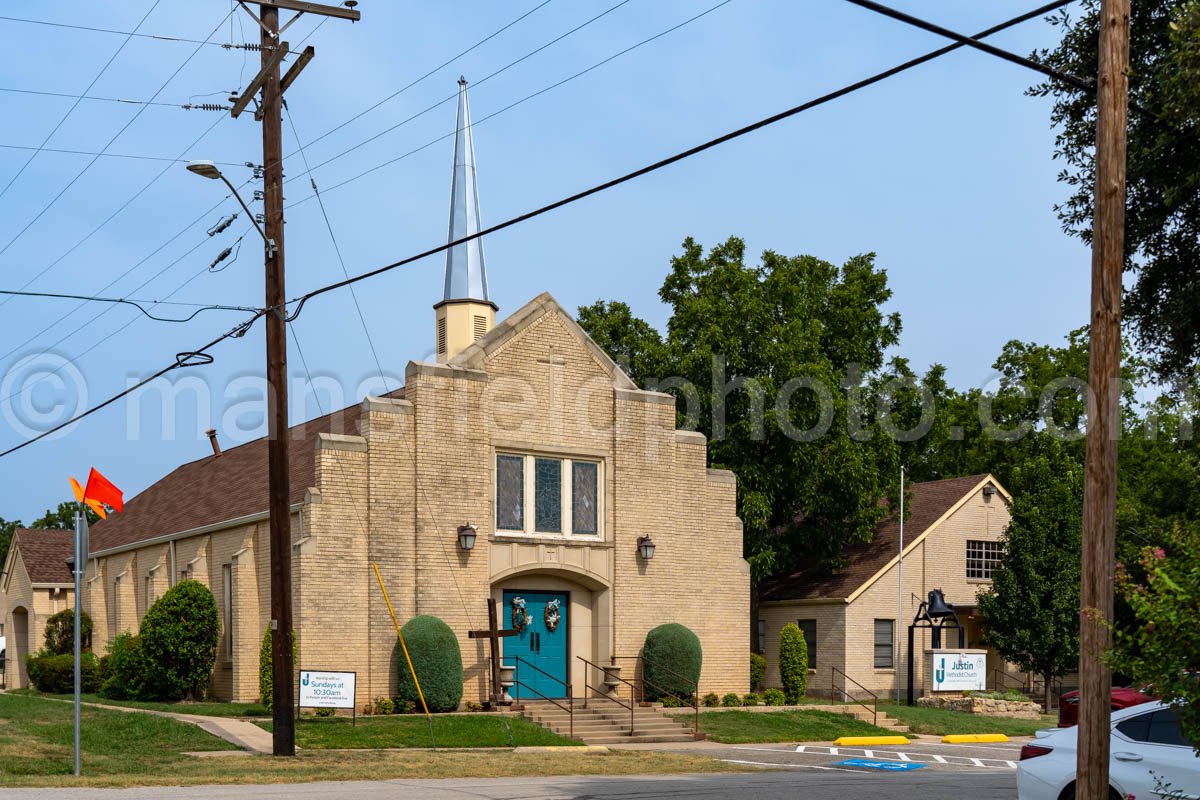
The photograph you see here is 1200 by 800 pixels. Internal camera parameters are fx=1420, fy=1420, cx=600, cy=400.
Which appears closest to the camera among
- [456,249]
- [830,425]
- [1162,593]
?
[1162,593]

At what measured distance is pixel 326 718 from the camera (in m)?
27.8

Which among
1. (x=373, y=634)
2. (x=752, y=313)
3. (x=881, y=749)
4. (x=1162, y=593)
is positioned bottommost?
(x=881, y=749)

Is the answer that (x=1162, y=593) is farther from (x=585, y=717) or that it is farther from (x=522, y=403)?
(x=522, y=403)

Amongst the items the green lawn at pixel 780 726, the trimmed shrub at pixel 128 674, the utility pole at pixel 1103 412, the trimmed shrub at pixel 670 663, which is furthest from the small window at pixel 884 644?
the utility pole at pixel 1103 412

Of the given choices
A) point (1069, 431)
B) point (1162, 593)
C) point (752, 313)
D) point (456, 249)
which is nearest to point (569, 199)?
point (1162, 593)

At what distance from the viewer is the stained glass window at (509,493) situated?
104 feet

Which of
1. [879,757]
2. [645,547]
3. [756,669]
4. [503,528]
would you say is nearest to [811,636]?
[756,669]

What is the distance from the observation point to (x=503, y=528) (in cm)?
3162

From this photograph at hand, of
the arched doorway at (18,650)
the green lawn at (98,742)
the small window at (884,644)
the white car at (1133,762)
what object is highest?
the white car at (1133,762)

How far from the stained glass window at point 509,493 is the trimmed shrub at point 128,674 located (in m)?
8.84

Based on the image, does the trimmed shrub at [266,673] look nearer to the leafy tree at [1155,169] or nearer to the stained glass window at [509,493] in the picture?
the stained glass window at [509,493]

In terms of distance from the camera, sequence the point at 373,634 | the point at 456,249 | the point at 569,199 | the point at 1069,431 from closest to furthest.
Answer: the point at 569,199 → the point at 373,634 → the point at 456,249 → the point at 1069,431

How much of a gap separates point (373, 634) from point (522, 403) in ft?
20.2

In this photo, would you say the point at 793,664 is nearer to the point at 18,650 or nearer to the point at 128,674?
the point at 128,674
